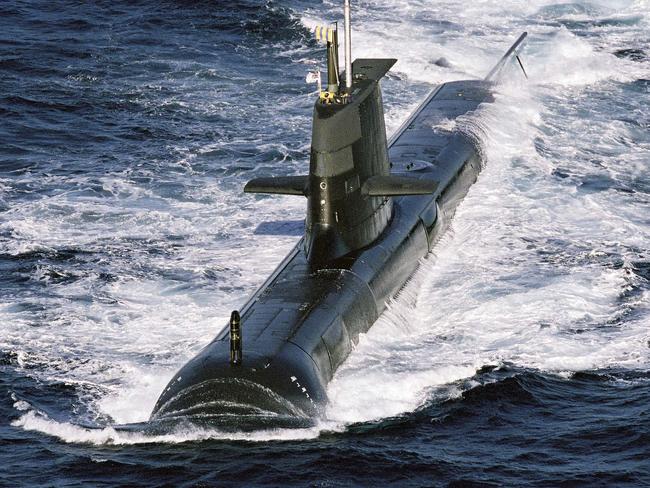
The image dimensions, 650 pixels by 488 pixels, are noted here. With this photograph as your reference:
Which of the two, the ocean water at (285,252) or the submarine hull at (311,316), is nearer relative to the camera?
the ocean water at (285,252)

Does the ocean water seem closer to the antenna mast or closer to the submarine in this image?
the submarine

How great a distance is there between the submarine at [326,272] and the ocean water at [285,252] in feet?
1.96

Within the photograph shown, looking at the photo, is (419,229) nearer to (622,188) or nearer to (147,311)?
(147,311)

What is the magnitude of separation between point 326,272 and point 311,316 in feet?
6.32

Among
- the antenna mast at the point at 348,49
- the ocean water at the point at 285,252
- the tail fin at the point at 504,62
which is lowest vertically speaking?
the ocean water at the point at 285,252

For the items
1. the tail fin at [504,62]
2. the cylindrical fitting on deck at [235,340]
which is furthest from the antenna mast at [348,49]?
the tail fin at [504,62]

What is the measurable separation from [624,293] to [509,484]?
899cm

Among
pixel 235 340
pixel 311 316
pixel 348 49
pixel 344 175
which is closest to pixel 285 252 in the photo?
pixel 344 175

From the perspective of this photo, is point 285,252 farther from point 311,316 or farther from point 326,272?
point 311,316

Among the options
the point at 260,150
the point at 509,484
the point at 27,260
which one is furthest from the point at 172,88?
the point at 509,484

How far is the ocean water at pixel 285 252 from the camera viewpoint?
55.8ft

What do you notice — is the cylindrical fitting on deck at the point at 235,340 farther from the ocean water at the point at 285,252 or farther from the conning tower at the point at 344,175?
the conning tower at the point at 344,175

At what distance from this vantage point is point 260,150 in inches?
1361

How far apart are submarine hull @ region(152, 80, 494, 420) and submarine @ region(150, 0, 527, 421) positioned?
0.02 meters
